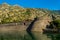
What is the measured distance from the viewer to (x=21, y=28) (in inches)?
4345

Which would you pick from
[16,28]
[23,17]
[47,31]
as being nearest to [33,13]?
[23,17]

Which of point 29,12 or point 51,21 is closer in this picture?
point 51,21

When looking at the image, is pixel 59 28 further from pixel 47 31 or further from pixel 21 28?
pixel 21 28

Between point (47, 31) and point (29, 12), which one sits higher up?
point (29, 12)

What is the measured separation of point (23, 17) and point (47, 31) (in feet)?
253

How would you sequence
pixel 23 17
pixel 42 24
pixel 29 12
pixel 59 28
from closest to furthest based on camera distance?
pixel 59 28 < pixel 42 24 < pixel 23 17 < pixel 29 12

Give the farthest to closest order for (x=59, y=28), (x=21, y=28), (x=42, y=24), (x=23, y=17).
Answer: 1. (x=23, y=17)
2. (x=21, y=28)
3. (x=42, y=24)
4. (x=59, y=28)

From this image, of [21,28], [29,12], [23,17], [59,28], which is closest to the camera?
[59,28]

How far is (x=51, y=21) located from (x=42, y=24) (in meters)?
4.35

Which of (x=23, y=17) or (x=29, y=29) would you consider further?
(x=23, y=17)

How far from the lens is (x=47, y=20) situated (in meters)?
103

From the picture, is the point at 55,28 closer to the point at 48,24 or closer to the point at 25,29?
the point at 48,24

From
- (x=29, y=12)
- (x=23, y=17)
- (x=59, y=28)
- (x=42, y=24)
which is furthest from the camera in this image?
(x=29, y=12)

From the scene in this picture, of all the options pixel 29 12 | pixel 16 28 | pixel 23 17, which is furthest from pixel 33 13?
pixel 16 28
